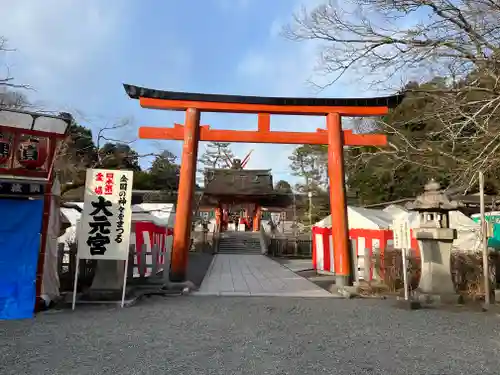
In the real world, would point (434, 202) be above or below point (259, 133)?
below

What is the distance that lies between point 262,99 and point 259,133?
0.91 meters

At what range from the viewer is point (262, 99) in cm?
1083

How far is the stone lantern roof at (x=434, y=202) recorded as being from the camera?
873 cm

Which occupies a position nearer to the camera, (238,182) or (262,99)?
(262,99)

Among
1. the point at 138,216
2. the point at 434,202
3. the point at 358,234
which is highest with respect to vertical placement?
the point at 434,202

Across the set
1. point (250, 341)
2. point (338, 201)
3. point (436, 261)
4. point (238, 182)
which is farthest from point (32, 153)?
point (238, 182)

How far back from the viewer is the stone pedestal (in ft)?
27.8

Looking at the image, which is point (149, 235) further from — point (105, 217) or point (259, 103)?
point (105, 217)

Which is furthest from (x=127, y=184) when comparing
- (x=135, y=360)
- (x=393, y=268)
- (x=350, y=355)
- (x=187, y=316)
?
(x=393, y=268)

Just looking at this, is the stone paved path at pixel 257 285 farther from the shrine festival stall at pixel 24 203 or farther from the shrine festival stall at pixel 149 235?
the shrine festival stall at pixel 24 203

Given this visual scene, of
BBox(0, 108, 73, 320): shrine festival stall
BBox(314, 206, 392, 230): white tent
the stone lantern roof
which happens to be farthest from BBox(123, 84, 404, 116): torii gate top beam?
BBox(314, 206, 392, 230): white tent

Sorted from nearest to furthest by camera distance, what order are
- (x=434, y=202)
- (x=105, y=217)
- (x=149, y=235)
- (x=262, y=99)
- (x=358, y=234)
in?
(x=105, y=217), (x=434, y=202), (x=262, y=99), (x=149, y=235), (x=358, y=234)

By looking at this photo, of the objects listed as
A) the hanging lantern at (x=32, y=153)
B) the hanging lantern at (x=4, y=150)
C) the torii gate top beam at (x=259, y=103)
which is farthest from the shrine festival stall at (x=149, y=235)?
the hanging lantern at (x=4, y=150)

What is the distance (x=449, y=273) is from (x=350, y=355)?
503 centimetres
